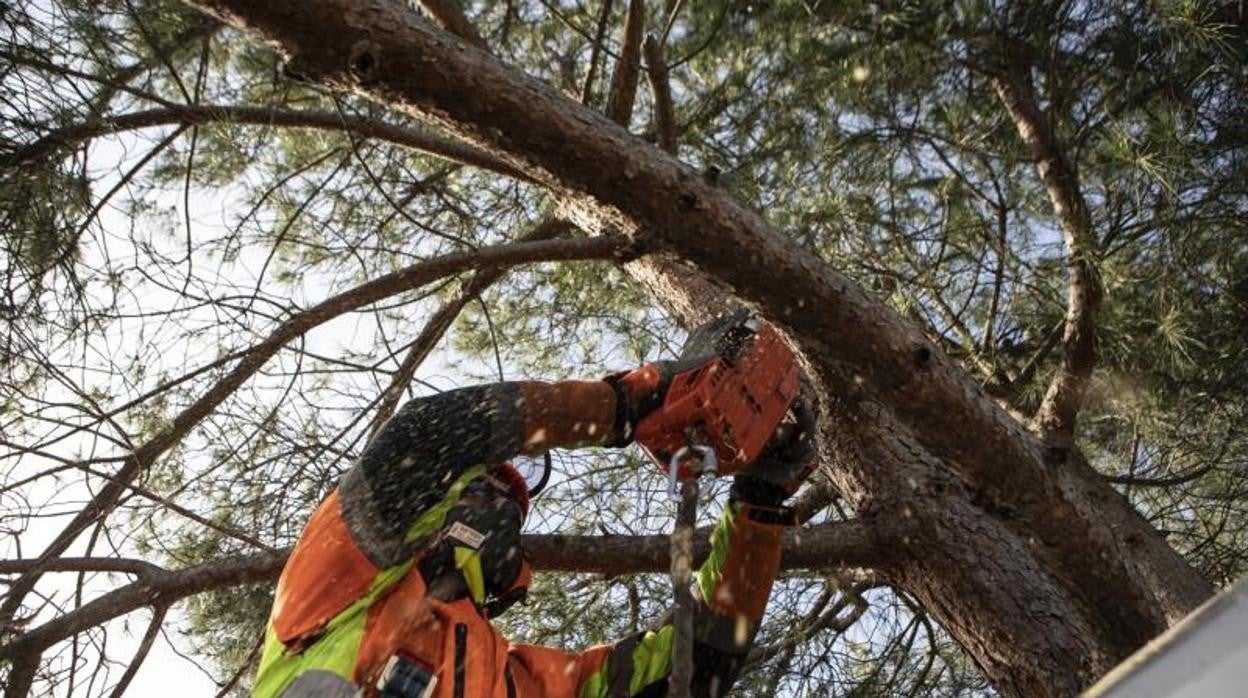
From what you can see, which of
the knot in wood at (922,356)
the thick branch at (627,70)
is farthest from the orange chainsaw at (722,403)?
the thick branch at (627,70)

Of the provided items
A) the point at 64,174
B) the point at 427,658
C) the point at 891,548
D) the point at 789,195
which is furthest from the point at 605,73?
the point at 427,658

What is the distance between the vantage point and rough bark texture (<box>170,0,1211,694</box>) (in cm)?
159

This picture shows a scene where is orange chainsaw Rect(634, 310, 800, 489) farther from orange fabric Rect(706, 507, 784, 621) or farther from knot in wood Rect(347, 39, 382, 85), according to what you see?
knot in wood Rect(347, 39, 382, 85)

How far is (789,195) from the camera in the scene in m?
3.40

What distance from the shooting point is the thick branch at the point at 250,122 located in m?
2.21

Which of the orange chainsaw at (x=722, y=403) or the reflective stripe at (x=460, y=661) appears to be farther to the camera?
the orange chainsaw at (x=722, y=403)

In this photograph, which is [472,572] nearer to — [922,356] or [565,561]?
[565,561]

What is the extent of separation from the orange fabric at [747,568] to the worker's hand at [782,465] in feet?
0.16

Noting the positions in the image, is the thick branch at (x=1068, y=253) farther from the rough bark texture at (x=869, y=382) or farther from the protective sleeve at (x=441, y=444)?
the protective sleeve at (x=441, y=444)

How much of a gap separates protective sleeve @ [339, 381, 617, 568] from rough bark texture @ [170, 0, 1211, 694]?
0.37 metres

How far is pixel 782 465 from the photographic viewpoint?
200cm

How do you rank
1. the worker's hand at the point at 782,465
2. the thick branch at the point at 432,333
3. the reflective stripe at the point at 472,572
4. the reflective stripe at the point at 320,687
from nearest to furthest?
the reflective stripe at the point at 320,687, the reflective stripe at the point at 472,572, the worker's hand at the point at 782,465, the thick branch at the point at 432,333

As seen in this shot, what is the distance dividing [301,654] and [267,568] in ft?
2.41

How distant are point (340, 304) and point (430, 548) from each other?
91 cm
